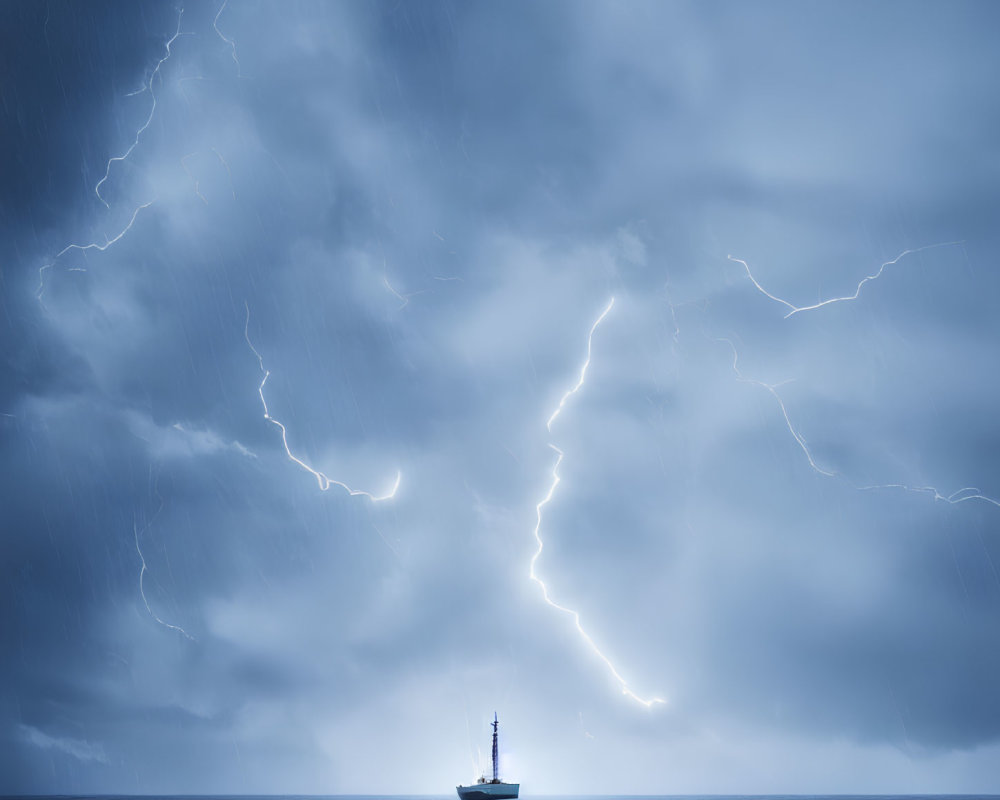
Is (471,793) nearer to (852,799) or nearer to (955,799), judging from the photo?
(852,799)

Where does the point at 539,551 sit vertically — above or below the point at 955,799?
above

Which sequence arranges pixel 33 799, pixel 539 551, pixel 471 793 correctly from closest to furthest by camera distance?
pixel 539 551 < pixel 471 793 < pixel 33 799

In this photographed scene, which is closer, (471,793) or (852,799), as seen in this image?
(471,793)

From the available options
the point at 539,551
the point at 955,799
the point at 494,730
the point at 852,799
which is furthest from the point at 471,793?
the point at 955,799

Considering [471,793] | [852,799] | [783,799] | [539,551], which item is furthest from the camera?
[852,799]
